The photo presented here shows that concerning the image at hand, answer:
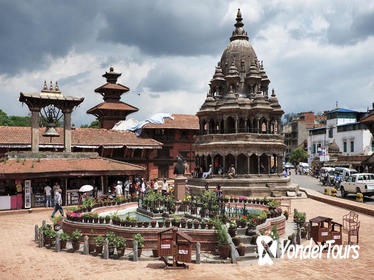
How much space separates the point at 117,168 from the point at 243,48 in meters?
20.0

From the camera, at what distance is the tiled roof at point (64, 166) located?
1004 inches

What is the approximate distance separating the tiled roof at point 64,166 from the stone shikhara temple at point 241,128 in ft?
29.0

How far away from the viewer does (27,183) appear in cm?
2600

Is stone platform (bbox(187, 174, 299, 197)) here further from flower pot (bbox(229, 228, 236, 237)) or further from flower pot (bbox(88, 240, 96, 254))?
flower pot (bbox(88, 240, 96, 254))

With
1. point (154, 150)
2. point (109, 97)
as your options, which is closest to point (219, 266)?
point (154, 150)

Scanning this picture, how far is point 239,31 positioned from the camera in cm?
4072

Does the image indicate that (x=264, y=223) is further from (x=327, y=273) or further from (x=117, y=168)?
(x=117, y=168)

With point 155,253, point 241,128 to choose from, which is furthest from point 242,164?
point 155,253

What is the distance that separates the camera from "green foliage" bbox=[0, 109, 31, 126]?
79838 millimetres

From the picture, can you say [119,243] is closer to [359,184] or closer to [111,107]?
[359,184]

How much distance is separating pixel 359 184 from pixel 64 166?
23886mm

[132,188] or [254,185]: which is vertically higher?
[254,185]

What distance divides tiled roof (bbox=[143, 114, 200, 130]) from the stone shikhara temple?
28.6 feet

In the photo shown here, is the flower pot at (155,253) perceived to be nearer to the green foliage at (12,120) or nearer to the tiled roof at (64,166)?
the tiled roof at (64,166)
